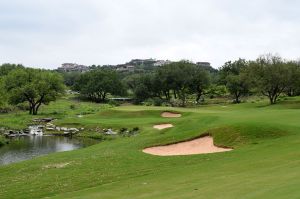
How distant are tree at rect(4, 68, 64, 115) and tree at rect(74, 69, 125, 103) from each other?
46882mm

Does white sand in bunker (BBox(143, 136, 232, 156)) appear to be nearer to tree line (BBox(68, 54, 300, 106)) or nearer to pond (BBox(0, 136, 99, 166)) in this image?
pond (BBox(0, 136, 99, 166))

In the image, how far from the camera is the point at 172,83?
4754 inches

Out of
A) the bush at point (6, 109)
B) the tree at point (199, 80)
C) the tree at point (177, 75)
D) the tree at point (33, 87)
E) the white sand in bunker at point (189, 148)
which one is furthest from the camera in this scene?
the tree at point (199, 80)

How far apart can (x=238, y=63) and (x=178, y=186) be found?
379ft

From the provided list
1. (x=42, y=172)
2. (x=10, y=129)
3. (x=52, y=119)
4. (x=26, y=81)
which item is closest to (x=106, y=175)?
(x=42, y=172)

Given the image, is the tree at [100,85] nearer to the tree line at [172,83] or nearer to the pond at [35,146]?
the tree line at [172,83]

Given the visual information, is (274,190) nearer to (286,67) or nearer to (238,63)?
(286,67)

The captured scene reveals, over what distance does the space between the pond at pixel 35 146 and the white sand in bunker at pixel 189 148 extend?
1433 cm

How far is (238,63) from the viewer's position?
131 m

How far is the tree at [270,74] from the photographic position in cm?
8431

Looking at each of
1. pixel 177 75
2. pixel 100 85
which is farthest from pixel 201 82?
pixel 100 85

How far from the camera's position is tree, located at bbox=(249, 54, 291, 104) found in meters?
84.3

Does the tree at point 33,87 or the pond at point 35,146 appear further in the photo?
the tree at point 33,87

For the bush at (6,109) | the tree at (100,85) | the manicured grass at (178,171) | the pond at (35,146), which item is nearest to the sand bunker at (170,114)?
the pond at (35,146)
